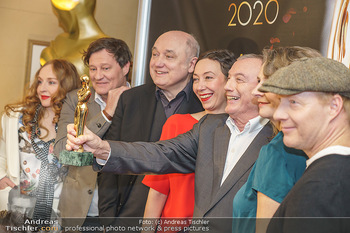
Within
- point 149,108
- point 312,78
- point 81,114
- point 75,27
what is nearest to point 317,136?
point 312,78

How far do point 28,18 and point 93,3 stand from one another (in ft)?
2.48

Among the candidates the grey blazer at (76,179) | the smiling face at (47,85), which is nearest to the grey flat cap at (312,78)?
the grey blazer at (76,179)

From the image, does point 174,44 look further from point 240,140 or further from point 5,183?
point 5,183

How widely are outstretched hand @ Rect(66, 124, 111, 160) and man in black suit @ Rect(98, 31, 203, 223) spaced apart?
0.70 metres

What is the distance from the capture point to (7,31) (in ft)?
13.4

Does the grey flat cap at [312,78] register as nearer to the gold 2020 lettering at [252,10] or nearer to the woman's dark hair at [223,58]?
the woman's dark hair at [223,58]

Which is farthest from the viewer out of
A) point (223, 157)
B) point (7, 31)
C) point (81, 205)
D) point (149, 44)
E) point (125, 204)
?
point (7, 31)

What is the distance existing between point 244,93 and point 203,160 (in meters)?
Answer: 0.35

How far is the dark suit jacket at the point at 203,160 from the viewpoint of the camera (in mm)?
1812

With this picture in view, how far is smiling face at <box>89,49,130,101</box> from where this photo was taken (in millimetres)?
3010

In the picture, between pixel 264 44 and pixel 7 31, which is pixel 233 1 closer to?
pixel 264 44

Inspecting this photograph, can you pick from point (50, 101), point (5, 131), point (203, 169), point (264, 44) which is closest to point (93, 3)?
point (50, 101)

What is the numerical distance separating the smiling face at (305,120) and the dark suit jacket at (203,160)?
0.46 m

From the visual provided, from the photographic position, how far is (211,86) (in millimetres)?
2312
